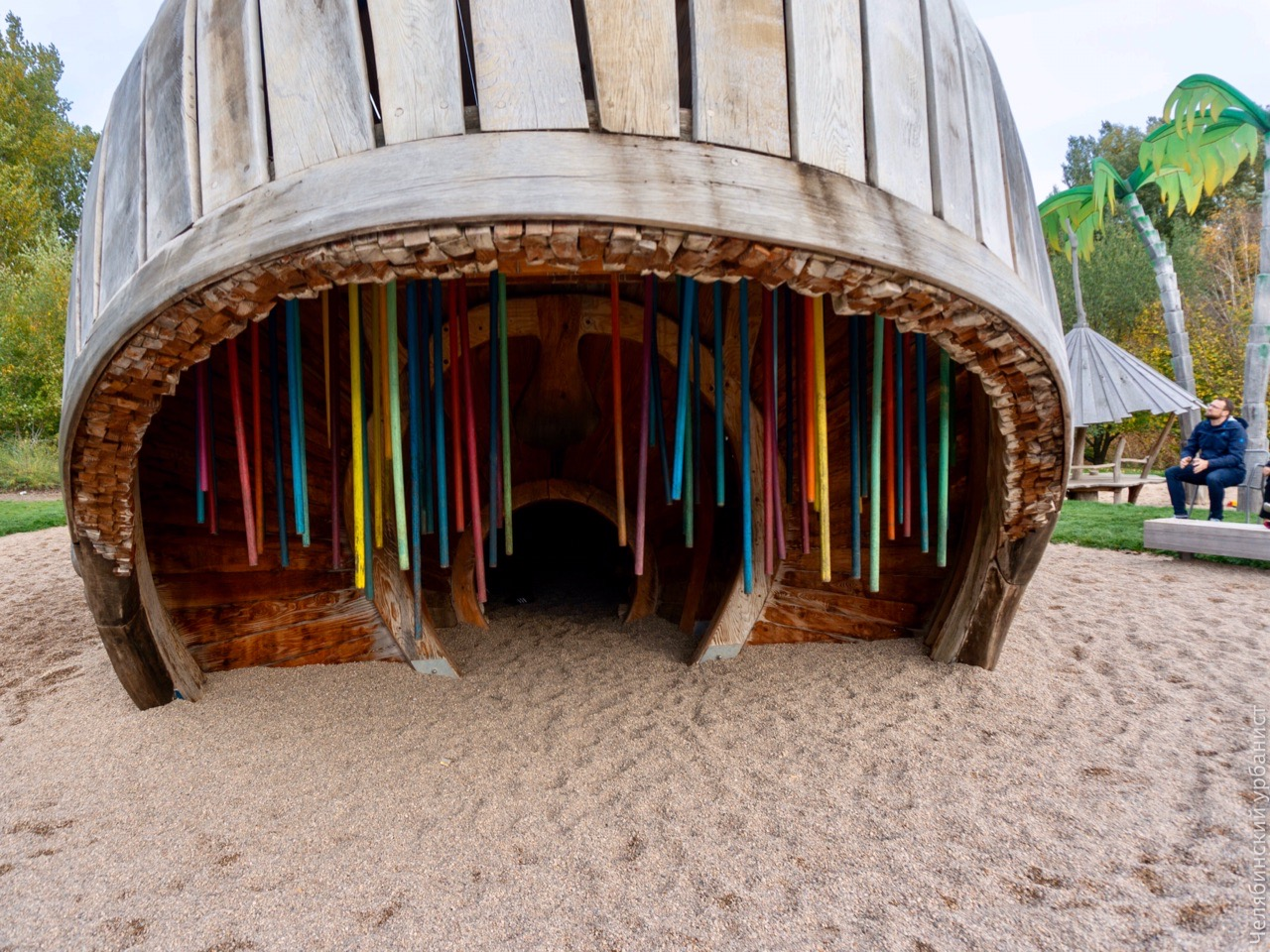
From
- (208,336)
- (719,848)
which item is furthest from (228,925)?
(208,336)

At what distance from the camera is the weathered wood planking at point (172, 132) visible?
1647mm

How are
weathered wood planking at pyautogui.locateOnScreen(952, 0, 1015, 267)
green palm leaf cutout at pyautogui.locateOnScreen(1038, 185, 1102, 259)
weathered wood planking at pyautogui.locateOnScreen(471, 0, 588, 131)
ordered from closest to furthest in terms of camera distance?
weathered wood planking at pyautogui.locateOnScreen(471, 0, 588, 131) < weathered wood planking at pyautogui.locateOnScreen(952, 0, 1015, 267) < green palm leaf cutout at pyautogui.locateOnScreen(1038, 185, 1102, 259)

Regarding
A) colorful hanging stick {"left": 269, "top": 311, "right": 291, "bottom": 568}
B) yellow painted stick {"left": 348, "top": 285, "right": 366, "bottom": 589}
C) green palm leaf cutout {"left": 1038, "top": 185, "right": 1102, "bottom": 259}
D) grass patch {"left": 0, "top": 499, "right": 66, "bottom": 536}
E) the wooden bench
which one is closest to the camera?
yellow painted stick {"left": 348, "top": 285, "right": 366, "bottom": 589}

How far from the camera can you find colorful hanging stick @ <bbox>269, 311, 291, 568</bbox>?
250 cm

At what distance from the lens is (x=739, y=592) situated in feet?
9.95

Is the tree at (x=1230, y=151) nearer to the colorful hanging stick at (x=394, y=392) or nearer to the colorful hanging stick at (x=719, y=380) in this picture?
the colorful hanging stick at (x=719, y=380)

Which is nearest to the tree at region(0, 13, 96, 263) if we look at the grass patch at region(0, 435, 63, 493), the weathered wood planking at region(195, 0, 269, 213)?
the grass patch at region(0, 435, 63, 493)

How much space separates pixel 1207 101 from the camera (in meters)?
7.64

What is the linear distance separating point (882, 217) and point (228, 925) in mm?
2071

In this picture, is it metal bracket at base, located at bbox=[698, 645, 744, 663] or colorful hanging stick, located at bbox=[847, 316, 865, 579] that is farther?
metal bracket at base, located at bbox=[698, 645, 744, 663]

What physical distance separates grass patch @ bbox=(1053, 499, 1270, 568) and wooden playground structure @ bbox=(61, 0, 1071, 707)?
446 cm

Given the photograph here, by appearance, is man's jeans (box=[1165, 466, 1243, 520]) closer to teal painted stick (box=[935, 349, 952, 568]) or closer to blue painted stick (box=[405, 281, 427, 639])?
teal painted stick (box=[935, 349, 952, 568])

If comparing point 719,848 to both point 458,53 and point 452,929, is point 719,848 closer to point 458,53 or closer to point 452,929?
point 452,929

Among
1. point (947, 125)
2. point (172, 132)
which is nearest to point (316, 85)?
point (172, 132)
